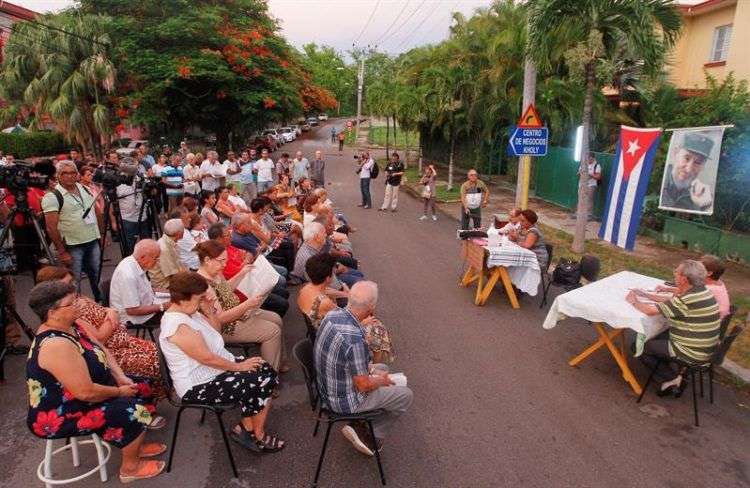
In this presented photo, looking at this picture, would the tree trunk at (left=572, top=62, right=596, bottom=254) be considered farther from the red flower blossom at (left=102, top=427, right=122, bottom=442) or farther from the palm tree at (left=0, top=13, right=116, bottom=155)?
the palm tree at (left=0, top=13, right=116, bottom=155)

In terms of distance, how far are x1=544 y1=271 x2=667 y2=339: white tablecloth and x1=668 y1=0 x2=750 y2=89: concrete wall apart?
13.0 metres

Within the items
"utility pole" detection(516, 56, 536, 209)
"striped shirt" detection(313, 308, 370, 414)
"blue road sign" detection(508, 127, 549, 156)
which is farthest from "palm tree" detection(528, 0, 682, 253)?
"striped shirt" detection(313, 308, 370, 414)

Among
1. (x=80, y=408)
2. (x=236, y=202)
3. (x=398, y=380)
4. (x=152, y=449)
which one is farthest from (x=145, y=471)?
(x=236, y=202)

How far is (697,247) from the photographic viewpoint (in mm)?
9812

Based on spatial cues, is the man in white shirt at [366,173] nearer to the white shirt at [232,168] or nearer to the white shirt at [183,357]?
the white shirt at [232,168]

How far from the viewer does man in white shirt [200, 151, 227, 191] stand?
11632mm

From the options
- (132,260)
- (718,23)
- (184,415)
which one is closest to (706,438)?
(184,415)

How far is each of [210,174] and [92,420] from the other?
9095mm

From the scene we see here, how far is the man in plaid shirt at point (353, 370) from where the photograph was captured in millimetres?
3369

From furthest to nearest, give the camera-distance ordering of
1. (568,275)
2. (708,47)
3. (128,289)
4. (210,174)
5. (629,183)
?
1. (708,47)
2. (210,174)
3. (629,183)
4. (568,275)
5. (128,289)

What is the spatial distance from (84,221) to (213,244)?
2.61 metres

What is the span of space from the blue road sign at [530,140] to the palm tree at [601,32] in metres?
0.99

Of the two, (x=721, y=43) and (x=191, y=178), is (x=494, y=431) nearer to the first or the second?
(x=191, y=178)

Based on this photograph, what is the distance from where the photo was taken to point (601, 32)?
29.5 feet
